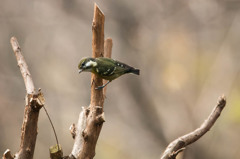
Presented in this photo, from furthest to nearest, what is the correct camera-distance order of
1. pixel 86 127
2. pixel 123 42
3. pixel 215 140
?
pixel 123 42 < pixel 215 140 < pixel 86 127

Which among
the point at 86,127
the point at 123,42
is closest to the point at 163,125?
the point at 123,42

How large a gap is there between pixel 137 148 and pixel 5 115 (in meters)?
2.54

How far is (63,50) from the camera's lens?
9039 mm

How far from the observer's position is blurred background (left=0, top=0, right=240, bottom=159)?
27.4 feet

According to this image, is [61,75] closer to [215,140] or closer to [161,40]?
[161,40]

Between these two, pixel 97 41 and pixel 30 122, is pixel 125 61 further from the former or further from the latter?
pixel 30 122

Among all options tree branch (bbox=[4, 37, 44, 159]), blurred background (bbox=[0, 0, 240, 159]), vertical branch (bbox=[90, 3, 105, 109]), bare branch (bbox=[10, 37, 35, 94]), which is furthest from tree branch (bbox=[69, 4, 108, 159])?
blurred background (bbox=[0, 0, 240, 159])

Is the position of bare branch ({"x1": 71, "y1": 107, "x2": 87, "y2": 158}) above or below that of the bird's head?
below

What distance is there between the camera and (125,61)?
841cm

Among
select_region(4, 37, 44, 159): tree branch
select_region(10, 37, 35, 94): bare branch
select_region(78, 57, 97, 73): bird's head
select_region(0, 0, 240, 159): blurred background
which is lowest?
select_region(4, 37, 44, 159): tree branch

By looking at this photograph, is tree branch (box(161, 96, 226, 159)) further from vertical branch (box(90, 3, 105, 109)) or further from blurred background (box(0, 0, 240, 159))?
blurred background (box(0, 0, 240, 159))

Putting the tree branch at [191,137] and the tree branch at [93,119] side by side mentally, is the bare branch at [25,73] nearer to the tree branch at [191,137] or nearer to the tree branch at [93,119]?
the tree branch at [93,119]

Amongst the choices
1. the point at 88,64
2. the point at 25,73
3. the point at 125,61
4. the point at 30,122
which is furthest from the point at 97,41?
the point at 125,61

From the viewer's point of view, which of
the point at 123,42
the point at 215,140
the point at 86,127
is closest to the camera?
the point at 86,127
